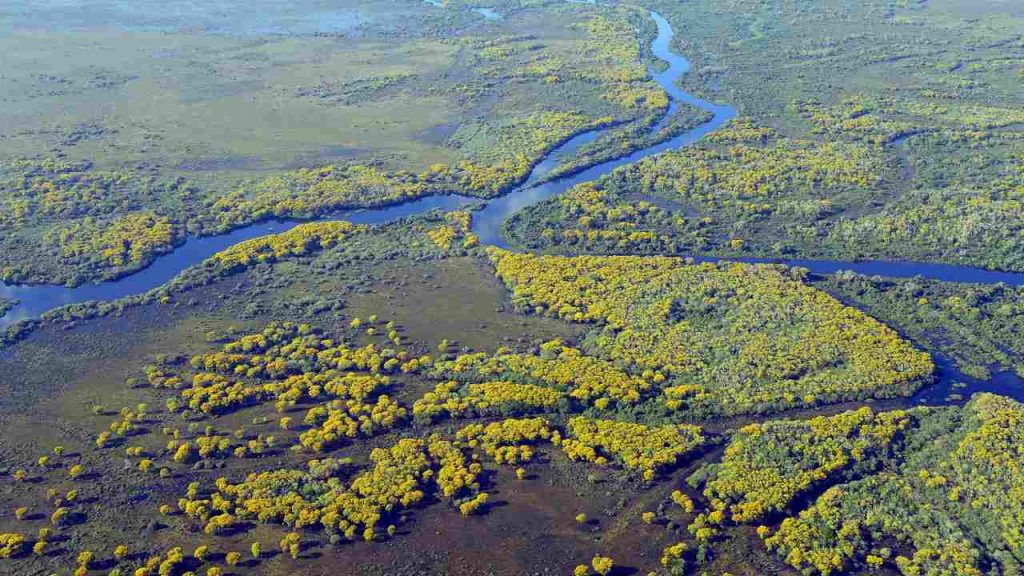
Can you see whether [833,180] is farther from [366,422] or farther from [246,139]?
[246,139]

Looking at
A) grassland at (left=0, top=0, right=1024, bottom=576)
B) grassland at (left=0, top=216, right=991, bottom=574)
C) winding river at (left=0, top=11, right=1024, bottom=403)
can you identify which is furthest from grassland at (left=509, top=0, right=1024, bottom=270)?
grassland at (left=0, top=216, right=991, bottom=574)

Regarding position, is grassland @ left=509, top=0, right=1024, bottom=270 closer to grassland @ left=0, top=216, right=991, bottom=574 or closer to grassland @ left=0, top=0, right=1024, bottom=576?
grassland @ left=0, top=0, right=1024, bottom=576

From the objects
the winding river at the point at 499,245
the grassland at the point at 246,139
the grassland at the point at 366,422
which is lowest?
the grassland at the point at 366,422

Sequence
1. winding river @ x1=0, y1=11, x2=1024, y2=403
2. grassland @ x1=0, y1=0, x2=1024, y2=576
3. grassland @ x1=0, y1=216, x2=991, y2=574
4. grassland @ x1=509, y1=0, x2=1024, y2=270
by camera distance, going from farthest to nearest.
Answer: grassland @ x1=509, y1=0, x2=1024, y2=270, winding river @ x1=0, y1=11, x2=1024, y2=403, grassland @ x1=0, y1=0, x2=1024, y2=576, grassland @ x1=0, y1=216, x2=991, y2=574

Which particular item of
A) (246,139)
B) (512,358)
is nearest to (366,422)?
(512,358)

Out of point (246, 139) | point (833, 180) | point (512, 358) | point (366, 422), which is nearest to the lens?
point (366, 422)

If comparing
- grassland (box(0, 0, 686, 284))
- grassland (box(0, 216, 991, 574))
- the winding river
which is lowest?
grassland (box(0, 216, 991, 574))

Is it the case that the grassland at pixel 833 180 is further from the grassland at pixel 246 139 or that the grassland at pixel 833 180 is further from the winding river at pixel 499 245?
the grassland at pixel 246 139

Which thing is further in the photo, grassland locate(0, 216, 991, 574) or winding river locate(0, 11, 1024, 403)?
winding river locate(0, 11, 1024, 403)

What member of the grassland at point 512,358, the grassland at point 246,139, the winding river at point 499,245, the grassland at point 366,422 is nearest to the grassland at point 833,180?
the grassland at point 512,358

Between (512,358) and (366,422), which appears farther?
(512,358)
